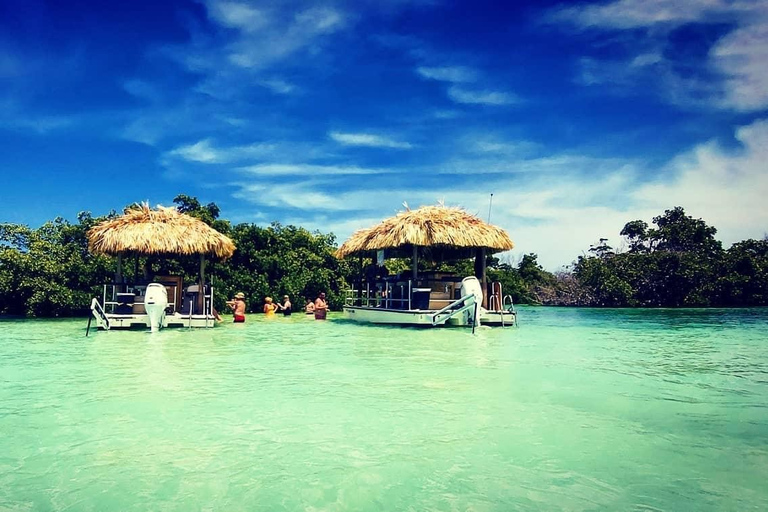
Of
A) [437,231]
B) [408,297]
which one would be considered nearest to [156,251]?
[408,297]

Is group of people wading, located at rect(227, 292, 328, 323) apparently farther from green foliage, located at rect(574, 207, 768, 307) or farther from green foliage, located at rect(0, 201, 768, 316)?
green foliage, located at rect(574, 207, 768, 307)

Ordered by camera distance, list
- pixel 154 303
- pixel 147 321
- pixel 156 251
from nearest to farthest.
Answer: pixel 154 303
pixel 147 321
pixel 156 251

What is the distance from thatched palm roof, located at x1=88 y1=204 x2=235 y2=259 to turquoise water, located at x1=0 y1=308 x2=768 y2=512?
588 cm

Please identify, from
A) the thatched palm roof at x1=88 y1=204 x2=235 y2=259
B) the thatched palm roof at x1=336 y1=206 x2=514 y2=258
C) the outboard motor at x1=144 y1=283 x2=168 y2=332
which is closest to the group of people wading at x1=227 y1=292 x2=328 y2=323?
the thatched palm roof at x1=88 y1=204 x2=235 y2=259

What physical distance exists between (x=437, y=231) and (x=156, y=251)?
7.13 metres

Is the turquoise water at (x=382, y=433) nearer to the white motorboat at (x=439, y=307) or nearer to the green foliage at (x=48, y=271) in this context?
the white motorboat at (x=439, y=307)

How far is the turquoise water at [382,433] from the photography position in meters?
3.25

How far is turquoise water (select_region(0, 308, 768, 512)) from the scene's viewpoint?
3250 millimetres

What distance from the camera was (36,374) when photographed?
23.3 feet

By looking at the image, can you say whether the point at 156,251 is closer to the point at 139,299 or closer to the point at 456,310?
the point at 139,299

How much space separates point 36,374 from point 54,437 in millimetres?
3301

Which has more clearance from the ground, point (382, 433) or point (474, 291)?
point (474, 291)

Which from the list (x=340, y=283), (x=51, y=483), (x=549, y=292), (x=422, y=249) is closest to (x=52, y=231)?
(x=340, y=283)

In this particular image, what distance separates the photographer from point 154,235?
47.1ft
